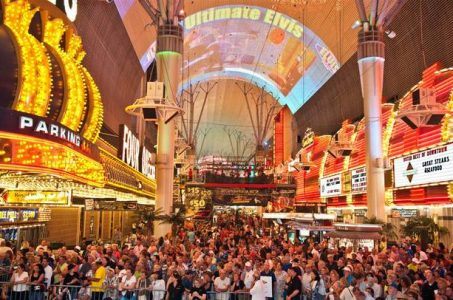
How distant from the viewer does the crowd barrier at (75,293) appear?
10250 millimetres

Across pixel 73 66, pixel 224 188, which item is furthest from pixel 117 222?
pixel 73 66

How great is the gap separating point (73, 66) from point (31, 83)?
81.8 inches

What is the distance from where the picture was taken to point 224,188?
142ft

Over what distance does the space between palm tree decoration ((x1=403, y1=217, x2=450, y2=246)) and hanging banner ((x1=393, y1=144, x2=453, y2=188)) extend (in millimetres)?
1470

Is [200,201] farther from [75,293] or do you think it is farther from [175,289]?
[175,289]

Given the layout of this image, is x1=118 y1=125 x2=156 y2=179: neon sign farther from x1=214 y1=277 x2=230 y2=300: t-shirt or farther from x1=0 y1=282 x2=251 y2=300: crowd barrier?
x1=214 y1=277 x2=230 y2=300: t-shirt

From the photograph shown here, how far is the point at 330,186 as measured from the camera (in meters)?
33.8

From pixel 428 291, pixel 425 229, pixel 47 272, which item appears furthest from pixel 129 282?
pixel 425 229

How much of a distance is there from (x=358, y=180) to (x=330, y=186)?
21.9ft

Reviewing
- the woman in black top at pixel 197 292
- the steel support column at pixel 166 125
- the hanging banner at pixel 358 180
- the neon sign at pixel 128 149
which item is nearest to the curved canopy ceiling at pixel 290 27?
the steel support column at pixel 166 125

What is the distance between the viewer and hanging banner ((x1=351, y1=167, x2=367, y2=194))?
2614cm

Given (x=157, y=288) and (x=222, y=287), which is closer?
(x=157, y=288)

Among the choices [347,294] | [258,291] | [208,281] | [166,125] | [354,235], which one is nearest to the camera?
[347,294]

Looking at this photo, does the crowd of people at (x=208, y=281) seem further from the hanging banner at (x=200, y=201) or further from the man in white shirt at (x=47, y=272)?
the hanging banner at (x=200, y=201)
